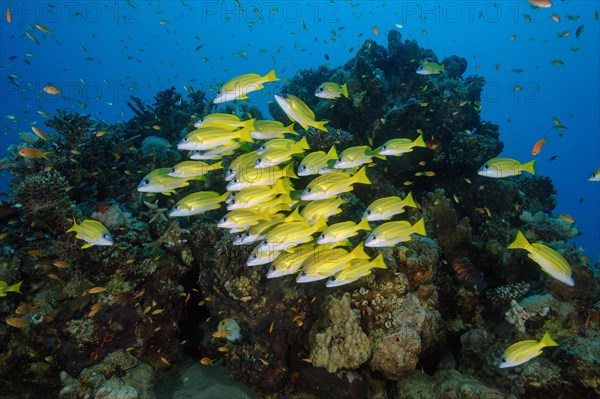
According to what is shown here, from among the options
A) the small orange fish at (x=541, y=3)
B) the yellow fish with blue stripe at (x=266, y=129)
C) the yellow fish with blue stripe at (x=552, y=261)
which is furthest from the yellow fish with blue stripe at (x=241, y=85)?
the small orange fish at (x=541, y=3)

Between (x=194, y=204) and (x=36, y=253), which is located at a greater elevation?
(x=194, y=204)

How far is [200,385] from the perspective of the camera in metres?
5.21

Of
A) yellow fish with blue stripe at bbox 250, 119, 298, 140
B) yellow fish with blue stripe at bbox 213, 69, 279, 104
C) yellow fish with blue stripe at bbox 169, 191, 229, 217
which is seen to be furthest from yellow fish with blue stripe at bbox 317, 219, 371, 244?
yellow fish with blue stripe at bbox 213, 69, 279, 104

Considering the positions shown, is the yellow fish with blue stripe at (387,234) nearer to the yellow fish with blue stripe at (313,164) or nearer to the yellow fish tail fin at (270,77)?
the yellow fish with blue stripe at (313,164)

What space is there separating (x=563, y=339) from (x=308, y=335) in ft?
12.6

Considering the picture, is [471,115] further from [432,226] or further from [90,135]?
[90,135]

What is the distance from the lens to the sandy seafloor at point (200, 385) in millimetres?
5012

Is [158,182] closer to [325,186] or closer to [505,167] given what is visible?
[325,186]

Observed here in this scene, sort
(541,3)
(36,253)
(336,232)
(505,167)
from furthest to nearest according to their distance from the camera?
(541,3)
(505,167)
(36,253)
(336,232)

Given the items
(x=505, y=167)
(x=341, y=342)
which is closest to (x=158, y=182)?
(x=341, y=342)

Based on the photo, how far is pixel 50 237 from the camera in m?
5.80

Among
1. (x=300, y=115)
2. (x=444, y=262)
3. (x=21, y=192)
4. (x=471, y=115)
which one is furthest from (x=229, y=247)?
(x=471, y=115)

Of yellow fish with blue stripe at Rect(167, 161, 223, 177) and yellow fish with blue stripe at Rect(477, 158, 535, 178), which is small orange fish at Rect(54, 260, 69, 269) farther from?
yellow fish with blue stripe at Rect(477, 158, 535, 178)

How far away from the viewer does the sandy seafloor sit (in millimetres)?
5012
